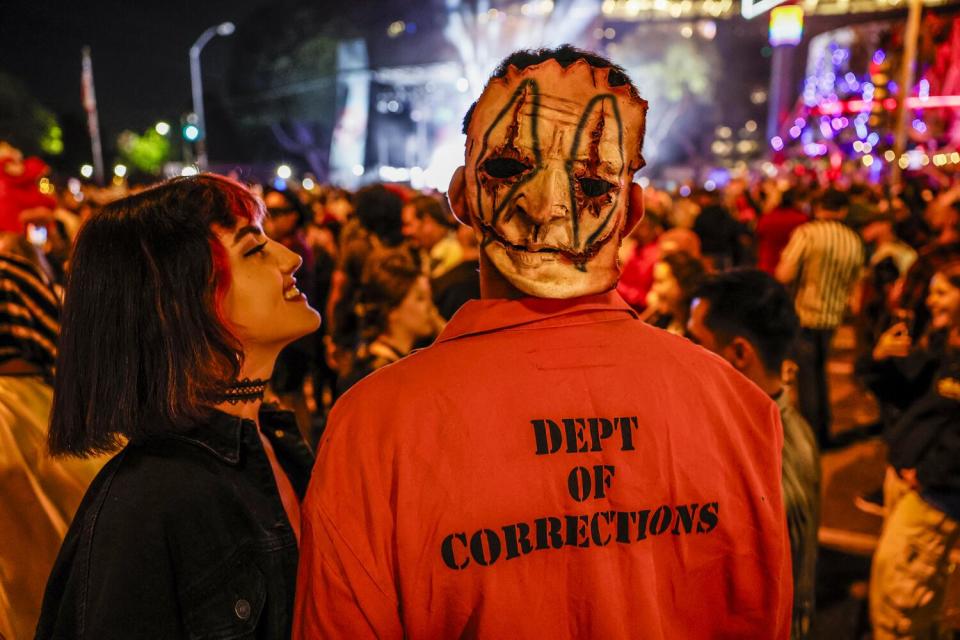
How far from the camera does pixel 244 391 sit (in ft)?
6.38

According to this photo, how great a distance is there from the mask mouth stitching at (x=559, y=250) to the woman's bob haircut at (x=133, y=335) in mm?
783

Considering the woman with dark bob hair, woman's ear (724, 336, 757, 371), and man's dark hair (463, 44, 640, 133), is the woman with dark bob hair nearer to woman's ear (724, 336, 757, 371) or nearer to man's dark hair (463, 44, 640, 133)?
man's dark hair (463, 44, 640, 133)

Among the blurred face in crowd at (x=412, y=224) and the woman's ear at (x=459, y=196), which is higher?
the woman's ear at (x=459, y=196)

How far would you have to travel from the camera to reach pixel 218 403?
6.07 ft

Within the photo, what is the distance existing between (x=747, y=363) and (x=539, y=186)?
1.79 m

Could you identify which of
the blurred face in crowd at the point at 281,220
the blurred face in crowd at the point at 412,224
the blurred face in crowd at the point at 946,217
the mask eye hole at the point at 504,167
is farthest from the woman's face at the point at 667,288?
the mask eye hole at the point at 504,167

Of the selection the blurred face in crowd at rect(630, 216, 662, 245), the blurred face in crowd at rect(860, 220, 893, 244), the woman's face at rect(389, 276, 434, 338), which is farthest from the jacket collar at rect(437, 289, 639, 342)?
the blurred face in crowd at rect(860, 220, 893, 244)

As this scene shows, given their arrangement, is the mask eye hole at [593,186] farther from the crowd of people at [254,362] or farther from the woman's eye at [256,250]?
the woman's eye at [256,250]

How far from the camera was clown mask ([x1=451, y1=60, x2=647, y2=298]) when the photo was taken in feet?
4.55

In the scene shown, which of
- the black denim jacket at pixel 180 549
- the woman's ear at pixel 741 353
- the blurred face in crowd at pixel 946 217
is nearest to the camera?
the black denim jacket at pixel 180 549

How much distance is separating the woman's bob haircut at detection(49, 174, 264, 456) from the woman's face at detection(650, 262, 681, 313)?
3.64 metres

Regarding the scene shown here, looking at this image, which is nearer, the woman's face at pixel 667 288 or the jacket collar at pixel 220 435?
the jacket collar at pixel 220 435

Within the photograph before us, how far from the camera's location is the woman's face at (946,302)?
3.89 meters

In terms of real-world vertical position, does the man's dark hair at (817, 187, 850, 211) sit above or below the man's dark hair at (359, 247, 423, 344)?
above
